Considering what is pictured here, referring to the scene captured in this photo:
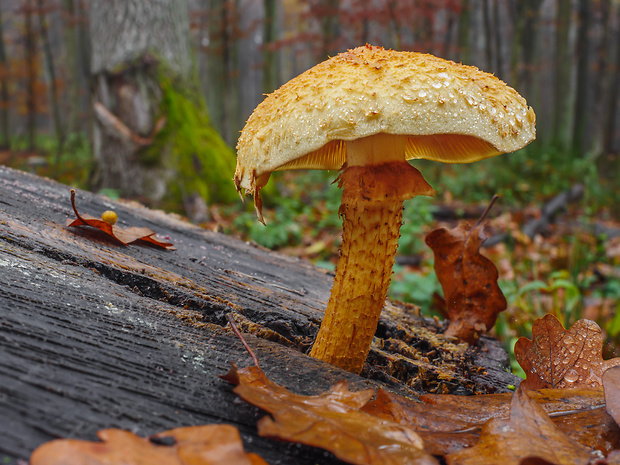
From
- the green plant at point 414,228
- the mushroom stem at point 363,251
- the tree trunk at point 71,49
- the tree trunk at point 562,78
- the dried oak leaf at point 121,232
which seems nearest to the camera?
the mushroom stem at point 363,251

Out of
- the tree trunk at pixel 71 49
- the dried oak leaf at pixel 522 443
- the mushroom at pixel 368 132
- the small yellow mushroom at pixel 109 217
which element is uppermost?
the tree trunk at pixel 71 49

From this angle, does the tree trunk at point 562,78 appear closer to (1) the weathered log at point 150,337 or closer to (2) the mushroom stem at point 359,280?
(1) the weathered log at point 150,337

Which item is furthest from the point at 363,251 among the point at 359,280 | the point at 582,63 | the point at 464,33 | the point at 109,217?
the point at 582,63

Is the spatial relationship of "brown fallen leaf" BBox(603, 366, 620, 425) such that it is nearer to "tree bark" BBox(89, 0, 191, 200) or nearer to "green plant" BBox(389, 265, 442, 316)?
"green plant" BBox(389, 265, 442, 316)

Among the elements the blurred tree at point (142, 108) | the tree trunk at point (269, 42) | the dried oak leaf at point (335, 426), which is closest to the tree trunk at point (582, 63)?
the tree trunk at point (269, 42)

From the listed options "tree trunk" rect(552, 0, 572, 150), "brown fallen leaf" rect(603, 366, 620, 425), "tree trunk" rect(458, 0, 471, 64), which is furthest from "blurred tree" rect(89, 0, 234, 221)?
"tree trunk" rect(552, 0, 572, 150)

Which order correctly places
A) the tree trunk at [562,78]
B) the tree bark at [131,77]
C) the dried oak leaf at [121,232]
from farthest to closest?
1. the tree trunk at [562,78]
2. the tree bark at [131,77]
3. the dried oak leaf at [121,232]

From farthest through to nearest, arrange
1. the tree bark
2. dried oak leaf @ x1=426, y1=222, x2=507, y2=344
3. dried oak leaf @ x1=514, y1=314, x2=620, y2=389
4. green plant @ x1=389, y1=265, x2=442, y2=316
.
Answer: the tree bark, green plant @ x1=389, y1=265, x2=442, y2=316, dried oak leaf @ x1=426, y1=222, x2=507, y2=344, dried oak leaf @ x1=514, y1=314, x2=620, y2=389

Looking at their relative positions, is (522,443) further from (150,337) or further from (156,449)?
(150,337)
